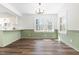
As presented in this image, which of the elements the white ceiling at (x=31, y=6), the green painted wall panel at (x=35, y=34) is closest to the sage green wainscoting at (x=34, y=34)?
the green painted wall panel at (x=35, y=34)

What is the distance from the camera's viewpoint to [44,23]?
6.40ft

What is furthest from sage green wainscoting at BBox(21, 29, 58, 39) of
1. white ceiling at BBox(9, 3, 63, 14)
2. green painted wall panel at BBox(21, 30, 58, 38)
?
white ceiling at BBox(9, 3, 63, 14)

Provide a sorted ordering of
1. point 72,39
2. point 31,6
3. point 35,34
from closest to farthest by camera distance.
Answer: point 35,34 < point 31,6 < point 72,39

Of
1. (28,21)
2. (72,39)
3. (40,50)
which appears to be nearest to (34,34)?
(28,21)

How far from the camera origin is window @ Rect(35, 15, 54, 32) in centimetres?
189

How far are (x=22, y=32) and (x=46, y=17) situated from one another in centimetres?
46

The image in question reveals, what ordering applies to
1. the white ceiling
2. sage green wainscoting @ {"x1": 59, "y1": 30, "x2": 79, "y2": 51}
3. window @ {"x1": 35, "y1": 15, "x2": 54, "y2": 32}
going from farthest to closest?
sage green wainscoting @ {"x1": 59, "y1": 30, "x2": 79, "y2": 51}
window @ {"x1": 35, "y1": 15, "x2": 54, "y2": 32}
the white ceiling

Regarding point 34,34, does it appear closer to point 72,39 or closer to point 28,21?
point 28,21

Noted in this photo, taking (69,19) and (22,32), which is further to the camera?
(69,19)

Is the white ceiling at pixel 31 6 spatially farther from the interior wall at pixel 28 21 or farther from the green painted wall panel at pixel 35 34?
the green painted wall panel at pixel 35 34

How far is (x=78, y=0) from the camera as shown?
138 cm

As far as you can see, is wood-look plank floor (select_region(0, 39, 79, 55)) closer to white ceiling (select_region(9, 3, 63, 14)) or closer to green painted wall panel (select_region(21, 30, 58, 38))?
green painted wall panel (select_region(21, 30, 58, 38))

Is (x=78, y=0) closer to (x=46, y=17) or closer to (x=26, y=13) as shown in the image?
(x=46, y=17)
